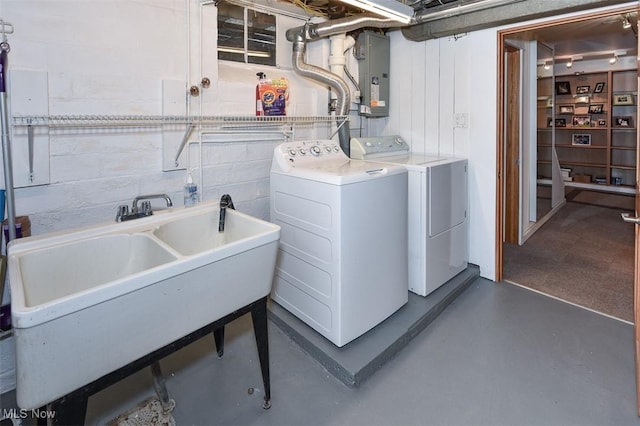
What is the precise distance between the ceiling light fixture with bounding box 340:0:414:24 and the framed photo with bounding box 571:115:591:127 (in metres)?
5.81

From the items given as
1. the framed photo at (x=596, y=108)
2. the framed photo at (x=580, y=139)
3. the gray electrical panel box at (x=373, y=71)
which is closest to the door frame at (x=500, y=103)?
the gray electrical panel box at (x=373, y=71)

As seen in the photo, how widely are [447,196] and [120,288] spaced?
94.1 inches

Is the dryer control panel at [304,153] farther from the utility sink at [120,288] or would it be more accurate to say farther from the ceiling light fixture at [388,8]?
the ceiling light fixture at [388,8]

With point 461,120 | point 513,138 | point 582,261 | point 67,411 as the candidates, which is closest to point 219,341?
point 67,411

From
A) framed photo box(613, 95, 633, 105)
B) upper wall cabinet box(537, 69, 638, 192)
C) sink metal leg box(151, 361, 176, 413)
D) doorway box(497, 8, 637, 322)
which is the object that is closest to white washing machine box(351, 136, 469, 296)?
doorway box(497, 8, 637, 322)

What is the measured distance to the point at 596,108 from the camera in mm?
6559

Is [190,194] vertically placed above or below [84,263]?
above

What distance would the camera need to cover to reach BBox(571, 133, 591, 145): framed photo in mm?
6770

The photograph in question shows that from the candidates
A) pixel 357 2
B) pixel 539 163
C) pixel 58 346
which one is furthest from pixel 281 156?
pixel 539 163

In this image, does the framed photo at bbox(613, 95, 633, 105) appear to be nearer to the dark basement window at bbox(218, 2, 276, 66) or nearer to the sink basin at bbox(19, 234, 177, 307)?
the dark basement window at bbox(218, 2, 276, 66)

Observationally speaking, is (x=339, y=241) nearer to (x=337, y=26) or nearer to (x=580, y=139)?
(x=337, y=26)

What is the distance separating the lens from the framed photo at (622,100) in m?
6.23

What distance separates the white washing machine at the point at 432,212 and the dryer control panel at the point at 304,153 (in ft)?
1.09

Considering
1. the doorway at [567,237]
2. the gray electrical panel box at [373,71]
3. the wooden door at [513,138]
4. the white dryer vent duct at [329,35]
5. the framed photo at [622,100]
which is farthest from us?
the framed photo at [622,100]
